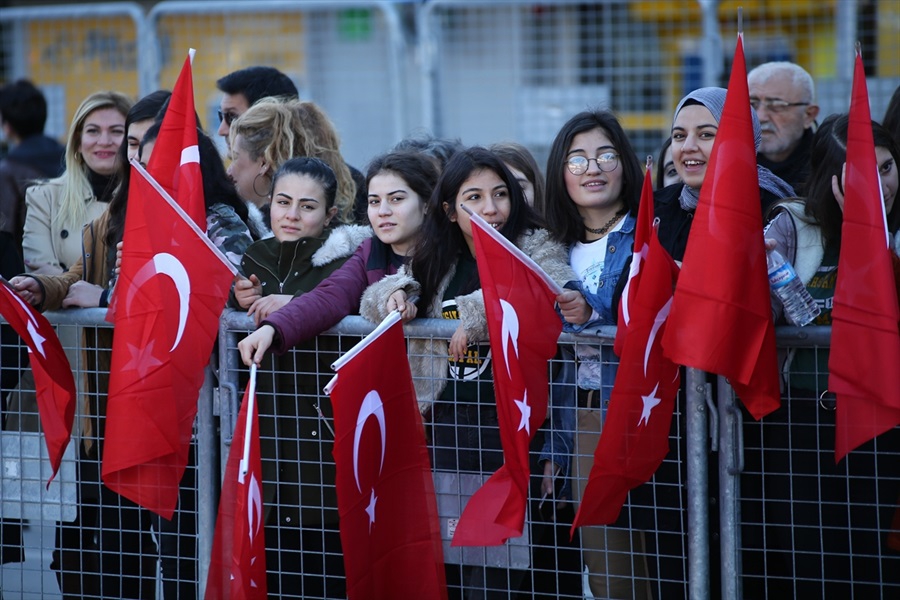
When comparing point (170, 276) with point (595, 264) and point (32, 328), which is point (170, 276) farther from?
point (595, 264)

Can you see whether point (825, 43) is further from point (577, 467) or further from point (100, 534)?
point (100, 534)

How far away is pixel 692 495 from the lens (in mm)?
3490

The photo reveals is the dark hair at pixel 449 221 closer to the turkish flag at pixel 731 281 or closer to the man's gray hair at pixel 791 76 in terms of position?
the turkish flag at pixel 731 281

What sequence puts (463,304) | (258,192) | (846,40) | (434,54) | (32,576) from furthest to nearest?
(434,54) < (846,40) < (32,576) < (258,192) < (463,304)

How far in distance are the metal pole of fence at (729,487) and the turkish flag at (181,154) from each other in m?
1.79

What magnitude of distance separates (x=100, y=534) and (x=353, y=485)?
1173 millimetres

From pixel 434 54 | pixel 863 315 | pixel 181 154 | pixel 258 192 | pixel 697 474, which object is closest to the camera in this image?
pixel 863 315

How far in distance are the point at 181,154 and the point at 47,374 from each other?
0.88 meters

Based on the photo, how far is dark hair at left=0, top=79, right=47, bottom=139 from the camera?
22.7 ft

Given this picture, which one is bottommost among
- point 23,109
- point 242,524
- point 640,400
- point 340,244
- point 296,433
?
point 242,524

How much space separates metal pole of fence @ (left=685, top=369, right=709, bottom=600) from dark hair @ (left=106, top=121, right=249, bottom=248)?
200cm

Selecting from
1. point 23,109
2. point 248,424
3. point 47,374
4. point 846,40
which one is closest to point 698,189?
point 248,424

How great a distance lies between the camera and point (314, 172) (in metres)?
4.42

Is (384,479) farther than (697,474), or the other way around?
(384,479)
